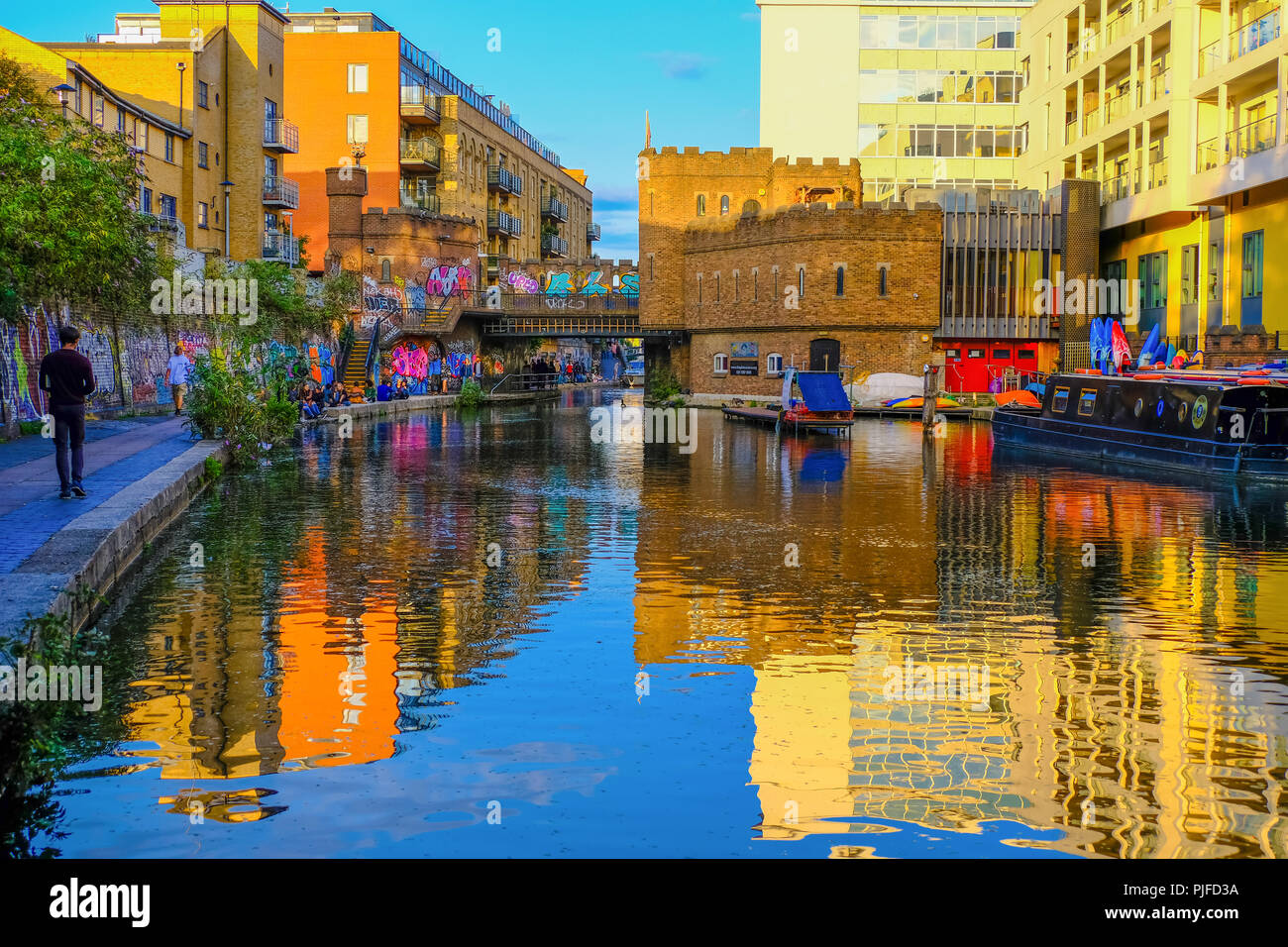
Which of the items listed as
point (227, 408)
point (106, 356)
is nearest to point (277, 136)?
point (106, 356)

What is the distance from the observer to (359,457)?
25703 mm

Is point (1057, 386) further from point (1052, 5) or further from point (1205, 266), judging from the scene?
point (1052, 5)

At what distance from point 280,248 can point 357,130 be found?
1455 cm

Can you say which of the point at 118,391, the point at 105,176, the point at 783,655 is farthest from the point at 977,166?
the point at 783,655

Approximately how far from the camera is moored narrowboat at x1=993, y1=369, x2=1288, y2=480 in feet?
75.8

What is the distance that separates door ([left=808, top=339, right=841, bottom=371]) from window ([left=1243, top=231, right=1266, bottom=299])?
18699mm

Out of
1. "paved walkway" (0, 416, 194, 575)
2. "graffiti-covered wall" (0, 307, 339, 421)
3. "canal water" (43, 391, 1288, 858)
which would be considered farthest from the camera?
"graffiti-covered wall" (0, 307, 339, 421)

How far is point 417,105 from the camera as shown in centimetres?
6712

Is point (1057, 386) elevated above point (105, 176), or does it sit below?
below

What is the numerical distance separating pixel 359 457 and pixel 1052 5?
125ft

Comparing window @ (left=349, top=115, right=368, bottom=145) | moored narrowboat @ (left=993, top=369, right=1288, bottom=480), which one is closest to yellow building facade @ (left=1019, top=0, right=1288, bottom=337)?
moored narrowboat @ (left=993, top=369, right=1288, bottom=480)
